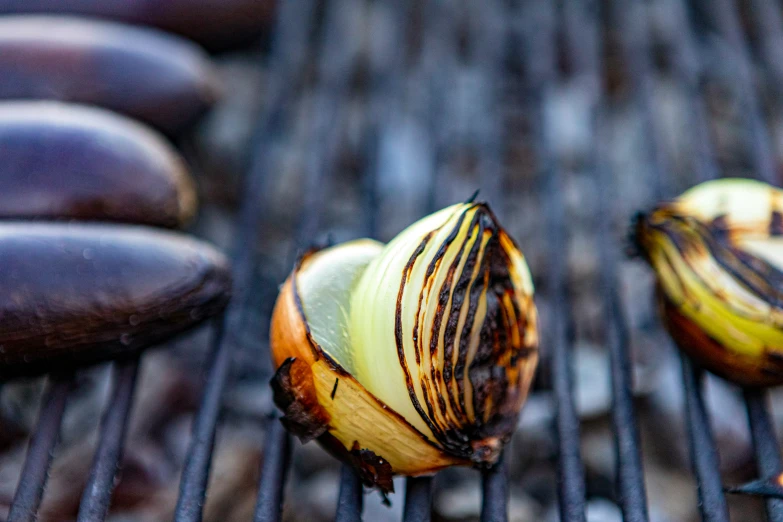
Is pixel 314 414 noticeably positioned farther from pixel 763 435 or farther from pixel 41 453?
pixel 763 435

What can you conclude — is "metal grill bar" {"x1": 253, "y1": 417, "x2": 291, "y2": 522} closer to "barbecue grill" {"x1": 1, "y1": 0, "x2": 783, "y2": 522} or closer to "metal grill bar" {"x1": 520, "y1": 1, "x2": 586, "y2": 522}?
"barbecue grill" {"x1": 1, "y1": 0, "x2": 783, "y2": 522}

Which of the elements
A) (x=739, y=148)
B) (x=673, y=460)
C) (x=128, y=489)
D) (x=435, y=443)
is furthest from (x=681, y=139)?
(x=128, y=489)

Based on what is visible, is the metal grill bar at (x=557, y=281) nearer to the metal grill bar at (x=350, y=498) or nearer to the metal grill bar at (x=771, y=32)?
the metal grill bar at (x=350, y=498)

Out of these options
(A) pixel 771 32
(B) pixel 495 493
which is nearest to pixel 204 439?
(B) pixel 495 493

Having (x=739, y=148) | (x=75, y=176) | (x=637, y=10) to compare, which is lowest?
(x=75, y=176)

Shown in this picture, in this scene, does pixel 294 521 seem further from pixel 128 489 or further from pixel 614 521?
pixel 614 521

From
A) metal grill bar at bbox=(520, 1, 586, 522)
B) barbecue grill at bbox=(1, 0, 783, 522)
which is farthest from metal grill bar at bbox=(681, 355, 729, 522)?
metal grill bar at bbox=(520, 1, 586, 522)

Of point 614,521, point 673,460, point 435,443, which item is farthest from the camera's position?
point 673,460
